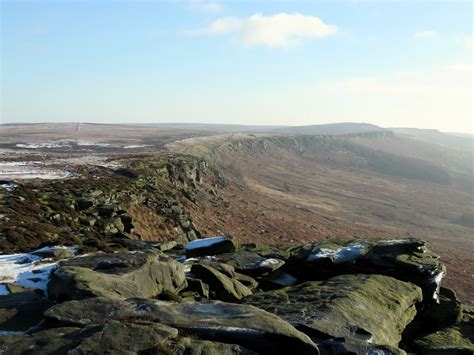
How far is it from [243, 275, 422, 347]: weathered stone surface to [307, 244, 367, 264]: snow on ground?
2164mm

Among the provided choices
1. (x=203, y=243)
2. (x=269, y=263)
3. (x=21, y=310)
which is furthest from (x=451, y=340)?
(x=21, y=310)

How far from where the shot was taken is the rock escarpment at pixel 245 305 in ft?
30.8

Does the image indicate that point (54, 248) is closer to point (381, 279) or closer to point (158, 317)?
point (158, 317)

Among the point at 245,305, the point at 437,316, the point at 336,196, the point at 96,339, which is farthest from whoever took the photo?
the point at 336,196

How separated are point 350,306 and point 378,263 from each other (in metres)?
6.10

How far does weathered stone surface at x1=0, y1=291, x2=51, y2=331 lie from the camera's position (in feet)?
37.7

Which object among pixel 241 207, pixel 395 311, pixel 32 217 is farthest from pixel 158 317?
pixel 241 207

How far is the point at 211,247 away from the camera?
22.4 metres

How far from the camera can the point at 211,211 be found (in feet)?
164

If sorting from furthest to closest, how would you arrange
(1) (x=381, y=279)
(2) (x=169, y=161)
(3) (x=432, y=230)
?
(3) (x=432, y=230)
(2) (x=169, y=161)
(1) (x=381, y=279)

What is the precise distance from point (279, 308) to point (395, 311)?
5.19m

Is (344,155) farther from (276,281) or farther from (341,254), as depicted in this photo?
(276,281)

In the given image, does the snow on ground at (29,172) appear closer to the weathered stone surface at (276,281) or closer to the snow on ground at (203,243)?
the snow on ground at (203,243)

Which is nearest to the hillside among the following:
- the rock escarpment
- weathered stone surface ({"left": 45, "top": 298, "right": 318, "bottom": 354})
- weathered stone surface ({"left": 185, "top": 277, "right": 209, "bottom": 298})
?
the rock escarpment
